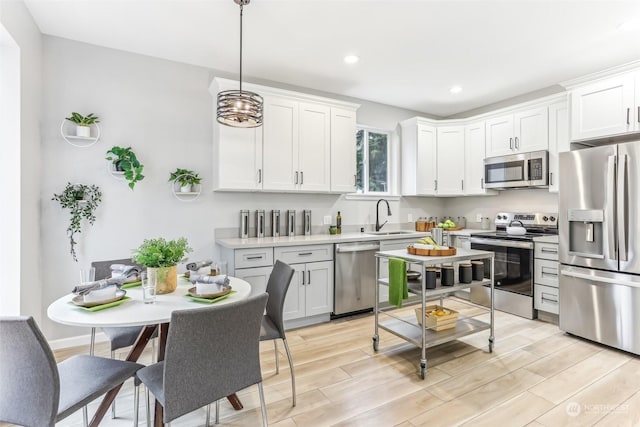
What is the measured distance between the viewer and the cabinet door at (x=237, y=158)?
3.34 metres

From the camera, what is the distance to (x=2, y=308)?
2340 mm

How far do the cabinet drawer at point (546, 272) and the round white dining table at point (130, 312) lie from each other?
3.27 meters

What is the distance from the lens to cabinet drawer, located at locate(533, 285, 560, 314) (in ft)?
11.5

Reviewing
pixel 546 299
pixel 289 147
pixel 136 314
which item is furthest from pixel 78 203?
pixel 546 299

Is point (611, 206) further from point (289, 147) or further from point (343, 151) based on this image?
point (289, 147)

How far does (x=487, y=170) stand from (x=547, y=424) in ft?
10.7

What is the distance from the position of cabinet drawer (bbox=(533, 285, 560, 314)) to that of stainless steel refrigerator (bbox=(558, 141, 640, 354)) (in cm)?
Answer: 21

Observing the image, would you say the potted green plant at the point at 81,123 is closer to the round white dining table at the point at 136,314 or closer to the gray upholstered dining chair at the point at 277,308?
the round white dining table at the point at 136,314

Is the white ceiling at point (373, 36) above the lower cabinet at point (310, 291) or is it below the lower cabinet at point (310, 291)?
above

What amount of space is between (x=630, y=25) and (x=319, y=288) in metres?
3.54

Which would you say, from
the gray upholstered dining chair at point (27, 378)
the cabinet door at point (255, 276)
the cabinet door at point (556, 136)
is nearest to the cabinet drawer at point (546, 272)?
the cabinet door at point (556, 136)

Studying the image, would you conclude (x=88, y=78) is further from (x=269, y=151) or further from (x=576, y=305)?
(x=576, y=305)

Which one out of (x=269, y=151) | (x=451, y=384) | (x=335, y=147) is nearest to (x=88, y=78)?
(x=269, y=151)

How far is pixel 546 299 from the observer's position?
3572 millimetres
